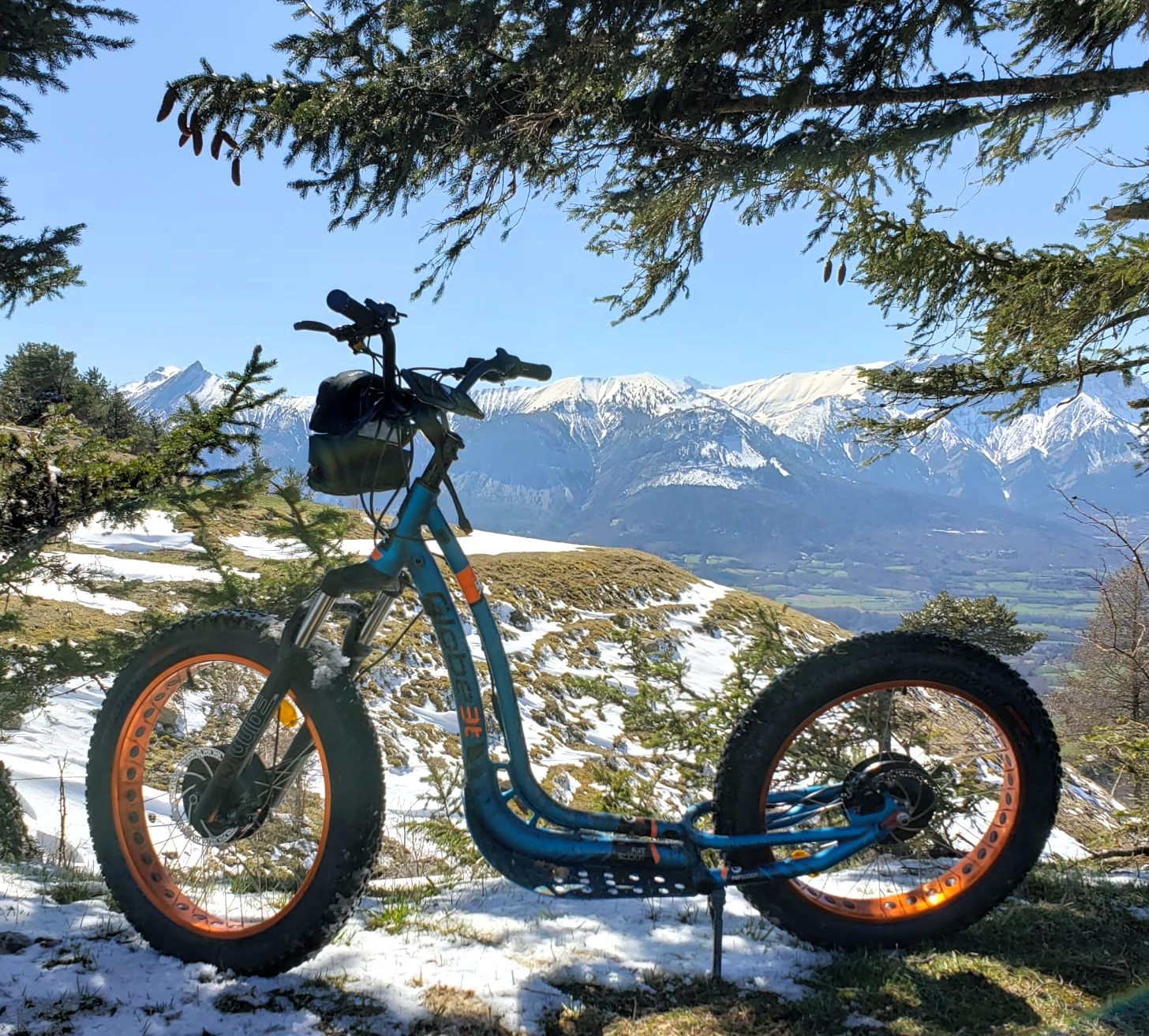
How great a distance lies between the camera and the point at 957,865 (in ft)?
8.80

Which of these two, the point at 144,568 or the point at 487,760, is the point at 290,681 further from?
the point at 144,568

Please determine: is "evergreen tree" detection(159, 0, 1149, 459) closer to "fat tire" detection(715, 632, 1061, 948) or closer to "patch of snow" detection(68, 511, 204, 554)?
"fat tire" detection(715, 632, 1061, 948)

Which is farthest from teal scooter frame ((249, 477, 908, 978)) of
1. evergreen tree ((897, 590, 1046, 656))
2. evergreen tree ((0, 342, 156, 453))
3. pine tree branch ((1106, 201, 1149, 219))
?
evergreen tree ((0, 342, 156, 453))

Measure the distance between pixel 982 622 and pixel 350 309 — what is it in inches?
842

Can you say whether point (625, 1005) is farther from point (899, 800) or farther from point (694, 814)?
point (899, 800)

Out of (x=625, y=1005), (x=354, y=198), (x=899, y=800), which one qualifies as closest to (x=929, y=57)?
(x=354, y=198)

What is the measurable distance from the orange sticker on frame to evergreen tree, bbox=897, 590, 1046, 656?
15.5m

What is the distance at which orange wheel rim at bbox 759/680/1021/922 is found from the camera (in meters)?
2.55

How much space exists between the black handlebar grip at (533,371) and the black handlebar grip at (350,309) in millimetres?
585

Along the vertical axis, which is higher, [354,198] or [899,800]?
[354,198]

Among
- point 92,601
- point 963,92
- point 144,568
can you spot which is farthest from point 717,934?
point 144,568

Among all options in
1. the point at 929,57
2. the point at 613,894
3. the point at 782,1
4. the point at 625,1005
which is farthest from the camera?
the point at 929,57

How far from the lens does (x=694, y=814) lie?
2668 millimetres

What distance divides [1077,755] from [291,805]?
6422mm
